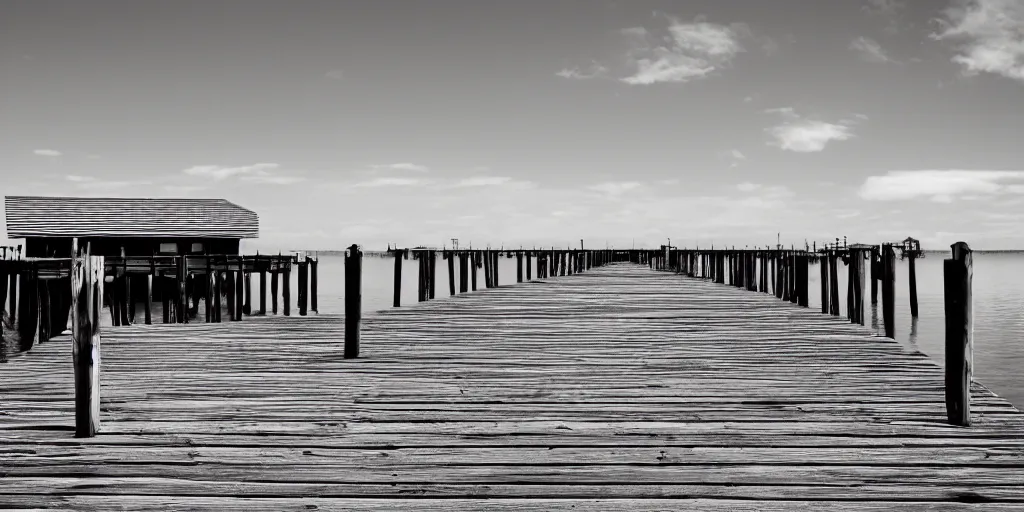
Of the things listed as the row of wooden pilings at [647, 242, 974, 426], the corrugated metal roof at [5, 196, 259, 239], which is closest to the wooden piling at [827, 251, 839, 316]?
the row of wooden pilings at [647, 242, 974, 426]

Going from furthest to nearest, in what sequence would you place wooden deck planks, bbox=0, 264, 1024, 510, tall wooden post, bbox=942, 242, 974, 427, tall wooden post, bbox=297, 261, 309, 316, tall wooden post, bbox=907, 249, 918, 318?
1. tall wooden post, bbox=907, 249, 918, 318
2. tall wooden post, bbox=297, 261, 309, 316
3. tall wooden post, bbox=942, 242, 974, 427
4. wooden deck planks, bbox=0, 264, 1024, 510

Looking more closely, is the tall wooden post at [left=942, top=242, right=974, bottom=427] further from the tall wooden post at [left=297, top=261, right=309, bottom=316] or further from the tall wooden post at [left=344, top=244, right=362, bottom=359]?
the tall wooden post at [left=297, top=261, right=309, bottom=316]

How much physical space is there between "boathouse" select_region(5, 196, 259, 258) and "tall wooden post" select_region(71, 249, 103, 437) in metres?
37.1

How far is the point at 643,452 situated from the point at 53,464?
125 inches

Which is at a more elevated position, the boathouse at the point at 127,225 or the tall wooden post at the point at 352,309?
the boathouse at the point at 127,225

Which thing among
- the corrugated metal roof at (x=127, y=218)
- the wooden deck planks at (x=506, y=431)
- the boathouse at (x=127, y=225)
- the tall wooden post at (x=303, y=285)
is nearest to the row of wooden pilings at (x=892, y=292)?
the wooden deck planks at (x=506, y=431)

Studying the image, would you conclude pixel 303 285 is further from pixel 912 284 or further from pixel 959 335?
pixel 912 284

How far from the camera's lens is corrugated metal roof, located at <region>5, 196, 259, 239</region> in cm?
3866

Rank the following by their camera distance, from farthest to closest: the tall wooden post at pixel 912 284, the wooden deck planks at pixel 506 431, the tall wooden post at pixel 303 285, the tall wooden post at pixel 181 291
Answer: the tall wooden post at pixel 912 284 → the tall wooden post at pixel 303 285 → the tall wooden post at pixel 181 291 → the wooden deck planks at pixel 506 431

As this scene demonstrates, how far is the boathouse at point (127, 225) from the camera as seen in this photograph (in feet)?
127

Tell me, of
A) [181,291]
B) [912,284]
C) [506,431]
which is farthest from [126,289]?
[912,284]

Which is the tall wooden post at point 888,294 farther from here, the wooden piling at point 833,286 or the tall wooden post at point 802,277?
the tall wooden post at point 802,277

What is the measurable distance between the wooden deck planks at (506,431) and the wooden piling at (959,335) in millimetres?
171

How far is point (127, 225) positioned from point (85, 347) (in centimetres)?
3947
